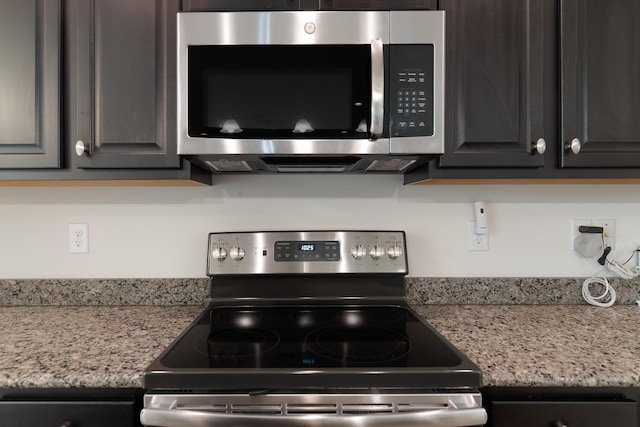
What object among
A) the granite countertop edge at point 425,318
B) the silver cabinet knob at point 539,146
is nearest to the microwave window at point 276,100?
the silver cabinet knob at point 539,146

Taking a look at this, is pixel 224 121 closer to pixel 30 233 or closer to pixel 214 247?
pixel 214 247

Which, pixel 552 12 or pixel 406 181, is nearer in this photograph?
pixel 552 12

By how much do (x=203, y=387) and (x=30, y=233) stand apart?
1.13 meters

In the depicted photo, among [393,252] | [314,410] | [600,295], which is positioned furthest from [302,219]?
[600,295]

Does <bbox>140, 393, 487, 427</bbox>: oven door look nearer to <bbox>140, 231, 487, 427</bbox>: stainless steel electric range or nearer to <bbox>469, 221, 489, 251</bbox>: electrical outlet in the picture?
<bbox>140, 231, 487, 427</bbox>: stainless steel electric range

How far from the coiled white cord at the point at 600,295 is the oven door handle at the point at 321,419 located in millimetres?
918

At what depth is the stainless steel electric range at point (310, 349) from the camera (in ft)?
2.66

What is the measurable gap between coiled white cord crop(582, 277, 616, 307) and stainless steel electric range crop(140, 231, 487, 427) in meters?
0.71

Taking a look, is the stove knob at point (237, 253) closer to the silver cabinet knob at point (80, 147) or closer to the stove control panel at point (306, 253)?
the stove control panel at point (306, 253)

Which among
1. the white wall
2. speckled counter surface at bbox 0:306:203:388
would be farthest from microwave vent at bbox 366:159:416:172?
speckled counter surface at bbox 0:306:203:388

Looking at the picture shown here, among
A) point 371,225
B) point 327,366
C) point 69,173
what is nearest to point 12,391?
point 69,173

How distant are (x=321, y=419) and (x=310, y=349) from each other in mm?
211

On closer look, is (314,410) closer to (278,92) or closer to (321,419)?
(321,419)

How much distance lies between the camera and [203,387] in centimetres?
83
